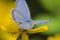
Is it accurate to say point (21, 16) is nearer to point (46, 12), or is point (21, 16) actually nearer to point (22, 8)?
point (22, 8)

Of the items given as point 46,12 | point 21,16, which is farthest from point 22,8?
point 46,12

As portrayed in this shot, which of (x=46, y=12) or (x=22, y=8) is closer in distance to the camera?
(x=22, y=8)

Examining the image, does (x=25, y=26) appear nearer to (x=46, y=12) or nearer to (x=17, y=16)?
(x=17, y=16)

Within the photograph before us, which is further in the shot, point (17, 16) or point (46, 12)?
point (46, 12)

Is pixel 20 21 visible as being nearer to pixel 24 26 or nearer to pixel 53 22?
pixel 24 26

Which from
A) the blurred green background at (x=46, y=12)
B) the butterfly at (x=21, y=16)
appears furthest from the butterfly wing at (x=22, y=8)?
the blurred green background at (x=46, y=12)

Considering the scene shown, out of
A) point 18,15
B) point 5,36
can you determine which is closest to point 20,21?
point 18,15

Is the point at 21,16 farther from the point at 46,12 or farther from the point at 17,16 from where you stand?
the point at 46,12

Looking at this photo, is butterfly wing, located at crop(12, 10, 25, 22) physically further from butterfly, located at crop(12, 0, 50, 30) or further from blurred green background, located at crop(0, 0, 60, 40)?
blurred green background, located at crop(0, 0, 60, 40)

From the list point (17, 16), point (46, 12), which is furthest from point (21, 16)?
point (46, 12)
